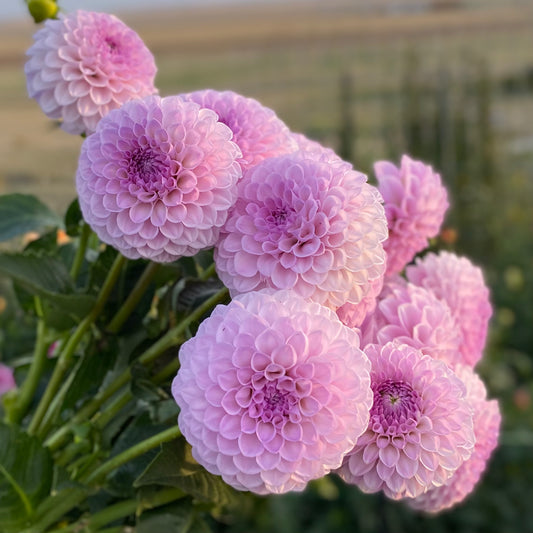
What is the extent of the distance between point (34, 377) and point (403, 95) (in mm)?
2229

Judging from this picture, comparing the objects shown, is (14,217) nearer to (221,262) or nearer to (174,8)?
(221,262)

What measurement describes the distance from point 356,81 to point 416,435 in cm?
259

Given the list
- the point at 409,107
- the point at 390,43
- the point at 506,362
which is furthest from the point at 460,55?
the point at 506,362

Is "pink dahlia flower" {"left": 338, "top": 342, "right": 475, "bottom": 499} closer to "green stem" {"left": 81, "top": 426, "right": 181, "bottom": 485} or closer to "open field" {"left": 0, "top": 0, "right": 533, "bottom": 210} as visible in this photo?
"green stem" {"left": 81, "top": 426, "right": 181, "bottom": 485}

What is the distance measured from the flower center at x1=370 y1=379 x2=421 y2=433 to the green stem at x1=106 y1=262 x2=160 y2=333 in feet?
0.47

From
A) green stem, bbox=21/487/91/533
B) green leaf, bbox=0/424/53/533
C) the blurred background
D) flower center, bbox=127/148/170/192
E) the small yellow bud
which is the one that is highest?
the small yellow bud

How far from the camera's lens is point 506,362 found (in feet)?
5.94

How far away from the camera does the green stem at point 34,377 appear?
0.49 metres

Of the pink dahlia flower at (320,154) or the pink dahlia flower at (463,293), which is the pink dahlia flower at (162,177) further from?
the pink dahlia flower at (463,293)

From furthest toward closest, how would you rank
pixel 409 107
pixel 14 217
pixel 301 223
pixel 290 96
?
pixel 290 96 < pixel 409 107 < pixel 14 217 < pixel 301 223

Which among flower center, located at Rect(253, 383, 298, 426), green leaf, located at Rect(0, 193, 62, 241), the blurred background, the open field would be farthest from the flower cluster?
the open field

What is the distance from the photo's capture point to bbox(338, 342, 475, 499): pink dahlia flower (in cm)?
35

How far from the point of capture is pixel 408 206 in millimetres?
444

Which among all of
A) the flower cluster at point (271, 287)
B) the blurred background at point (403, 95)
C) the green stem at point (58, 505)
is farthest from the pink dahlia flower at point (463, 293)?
the blurred background at point (403, 95)
